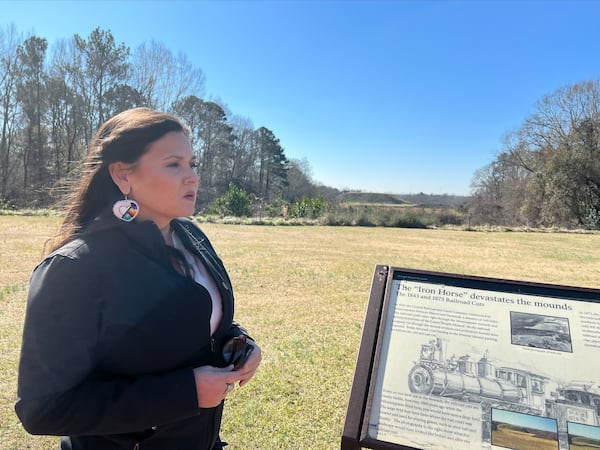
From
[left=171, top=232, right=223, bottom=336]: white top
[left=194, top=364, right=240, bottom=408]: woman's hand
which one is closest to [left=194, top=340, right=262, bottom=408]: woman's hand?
[left=194, top=364, right=240, bottom=408]: woman's hand

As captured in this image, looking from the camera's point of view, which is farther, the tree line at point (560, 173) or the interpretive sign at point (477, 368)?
the tree line at point (560, 173)

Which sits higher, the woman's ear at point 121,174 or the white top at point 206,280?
the woman's ear at point 121,174

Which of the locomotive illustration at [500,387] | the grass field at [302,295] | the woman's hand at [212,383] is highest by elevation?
the woman's hand at [212,383]

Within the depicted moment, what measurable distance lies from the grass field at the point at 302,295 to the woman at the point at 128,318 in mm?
1641

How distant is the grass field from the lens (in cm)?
277

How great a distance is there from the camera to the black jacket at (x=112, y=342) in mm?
922

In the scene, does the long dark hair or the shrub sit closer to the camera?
the long dark hair

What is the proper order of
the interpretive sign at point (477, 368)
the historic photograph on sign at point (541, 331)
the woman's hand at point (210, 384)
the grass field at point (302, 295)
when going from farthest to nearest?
the grass field at point (302, 295) → the historic photograph on sign at point (541, 331) → the interpretive sign at point (477, 368) → the woman's hand at point (210, 384)

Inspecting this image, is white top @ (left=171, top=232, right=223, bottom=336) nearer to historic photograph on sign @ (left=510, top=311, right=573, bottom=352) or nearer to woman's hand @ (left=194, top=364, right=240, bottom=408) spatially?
woman's hand @ (left=194, top=364, right=240, bottom=408)

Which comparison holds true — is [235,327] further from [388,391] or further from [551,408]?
[551,408]

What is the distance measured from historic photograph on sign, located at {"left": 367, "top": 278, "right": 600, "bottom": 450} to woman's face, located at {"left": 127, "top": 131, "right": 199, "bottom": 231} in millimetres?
921

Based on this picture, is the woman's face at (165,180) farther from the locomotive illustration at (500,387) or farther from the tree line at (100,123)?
the tree line at (100,123)

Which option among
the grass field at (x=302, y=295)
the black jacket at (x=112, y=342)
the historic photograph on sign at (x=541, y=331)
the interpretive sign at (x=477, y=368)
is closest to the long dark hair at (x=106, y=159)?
the black jacket at (x=112, y=342)

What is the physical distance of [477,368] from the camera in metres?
1.41
